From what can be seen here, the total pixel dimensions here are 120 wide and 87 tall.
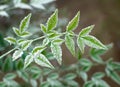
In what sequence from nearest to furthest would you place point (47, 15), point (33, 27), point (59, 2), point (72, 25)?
point (72, 25) → point (33, 27) → point (47, 15) → point (59, 2)

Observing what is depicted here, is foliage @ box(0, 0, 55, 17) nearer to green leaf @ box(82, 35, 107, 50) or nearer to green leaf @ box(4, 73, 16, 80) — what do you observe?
green leaf @ box(4, 73, 16, 80)

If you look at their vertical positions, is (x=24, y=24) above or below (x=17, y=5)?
below

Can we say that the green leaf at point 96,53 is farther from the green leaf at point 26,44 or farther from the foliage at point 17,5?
the green leaf at point 26,44

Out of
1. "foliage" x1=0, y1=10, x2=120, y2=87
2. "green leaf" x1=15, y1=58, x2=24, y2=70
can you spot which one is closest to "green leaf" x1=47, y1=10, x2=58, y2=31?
"foliage" x1=0, y1=10, x2=120, y2=87

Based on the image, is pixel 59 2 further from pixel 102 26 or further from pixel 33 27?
pixel 33 27

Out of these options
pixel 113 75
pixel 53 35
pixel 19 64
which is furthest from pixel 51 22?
pixel 113 75

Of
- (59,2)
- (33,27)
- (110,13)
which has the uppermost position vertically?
(59,2)

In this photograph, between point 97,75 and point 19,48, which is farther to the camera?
point 97,75

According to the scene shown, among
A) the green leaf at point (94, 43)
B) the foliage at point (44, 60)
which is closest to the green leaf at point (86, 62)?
the foliage at point (44, 60)

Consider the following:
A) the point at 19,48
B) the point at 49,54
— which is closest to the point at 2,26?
the point at 49,54

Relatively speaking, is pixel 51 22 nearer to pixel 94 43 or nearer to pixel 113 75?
pixel 94 43

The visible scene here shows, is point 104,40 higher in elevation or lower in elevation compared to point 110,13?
lower
